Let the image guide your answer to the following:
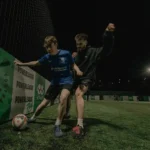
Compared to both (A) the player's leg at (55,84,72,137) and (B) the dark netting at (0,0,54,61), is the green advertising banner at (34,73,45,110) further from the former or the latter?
(A) the player's leg at (55,84,72,137)

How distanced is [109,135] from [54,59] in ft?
5.46

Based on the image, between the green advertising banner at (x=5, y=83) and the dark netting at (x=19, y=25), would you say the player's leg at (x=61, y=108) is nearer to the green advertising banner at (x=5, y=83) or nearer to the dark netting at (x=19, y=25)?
the green advertising banner at (x=5, y=83)

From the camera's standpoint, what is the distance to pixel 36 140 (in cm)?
241

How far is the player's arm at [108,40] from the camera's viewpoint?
3158 mm

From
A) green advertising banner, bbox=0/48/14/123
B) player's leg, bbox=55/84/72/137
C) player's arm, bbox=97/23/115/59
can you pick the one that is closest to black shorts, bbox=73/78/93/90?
player's leg, bbox=55/84/72/137

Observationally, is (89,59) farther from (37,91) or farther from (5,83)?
(37,91)

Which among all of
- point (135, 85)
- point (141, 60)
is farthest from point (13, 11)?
point (135, 85)

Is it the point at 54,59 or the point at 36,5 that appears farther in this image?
the point at 36,5

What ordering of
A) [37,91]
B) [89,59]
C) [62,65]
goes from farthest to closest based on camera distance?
[37,91]
[89,59]
[62,65]

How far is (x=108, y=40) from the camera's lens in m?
3.31

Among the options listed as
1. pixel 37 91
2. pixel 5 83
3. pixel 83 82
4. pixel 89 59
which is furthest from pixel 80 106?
pixel 37 91

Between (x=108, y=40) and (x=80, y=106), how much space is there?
1.32m

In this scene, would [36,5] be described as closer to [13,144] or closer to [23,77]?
[23,77]

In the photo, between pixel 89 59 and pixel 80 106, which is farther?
pixel 89 59
